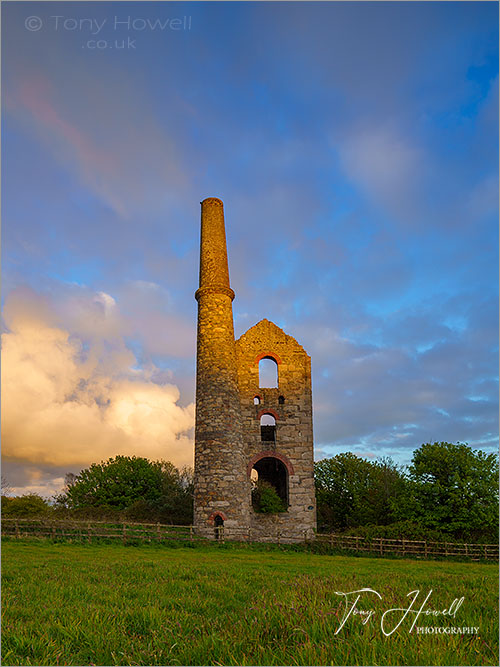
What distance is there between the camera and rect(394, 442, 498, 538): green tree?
27314 millimetres

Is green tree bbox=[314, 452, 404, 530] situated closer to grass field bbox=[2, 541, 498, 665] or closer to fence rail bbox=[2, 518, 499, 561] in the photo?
fence rail bbox=[2, 518, 499, 561]

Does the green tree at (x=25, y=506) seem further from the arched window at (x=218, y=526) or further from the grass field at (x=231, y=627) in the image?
the grass field at (x=231, y=627)

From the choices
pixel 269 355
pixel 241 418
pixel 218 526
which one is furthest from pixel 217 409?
pixel 269 355

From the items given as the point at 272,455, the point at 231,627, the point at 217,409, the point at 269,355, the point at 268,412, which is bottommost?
the point at 272,455

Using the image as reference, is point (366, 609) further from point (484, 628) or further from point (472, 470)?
point (472, 470)

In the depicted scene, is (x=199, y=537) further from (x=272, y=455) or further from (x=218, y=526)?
(x=272, y=455)

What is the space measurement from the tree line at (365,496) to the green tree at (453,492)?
0.19 feet

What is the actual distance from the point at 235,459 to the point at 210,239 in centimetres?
1490

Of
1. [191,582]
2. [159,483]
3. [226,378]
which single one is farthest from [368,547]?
[159,483]

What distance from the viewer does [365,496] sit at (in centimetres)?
3944

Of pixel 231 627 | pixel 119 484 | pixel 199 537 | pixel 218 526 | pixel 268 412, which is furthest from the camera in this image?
pixel 119 484

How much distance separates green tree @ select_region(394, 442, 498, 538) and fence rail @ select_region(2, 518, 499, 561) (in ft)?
7.95

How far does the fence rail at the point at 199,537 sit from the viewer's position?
851 inches

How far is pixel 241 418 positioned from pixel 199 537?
7860 millimetres
